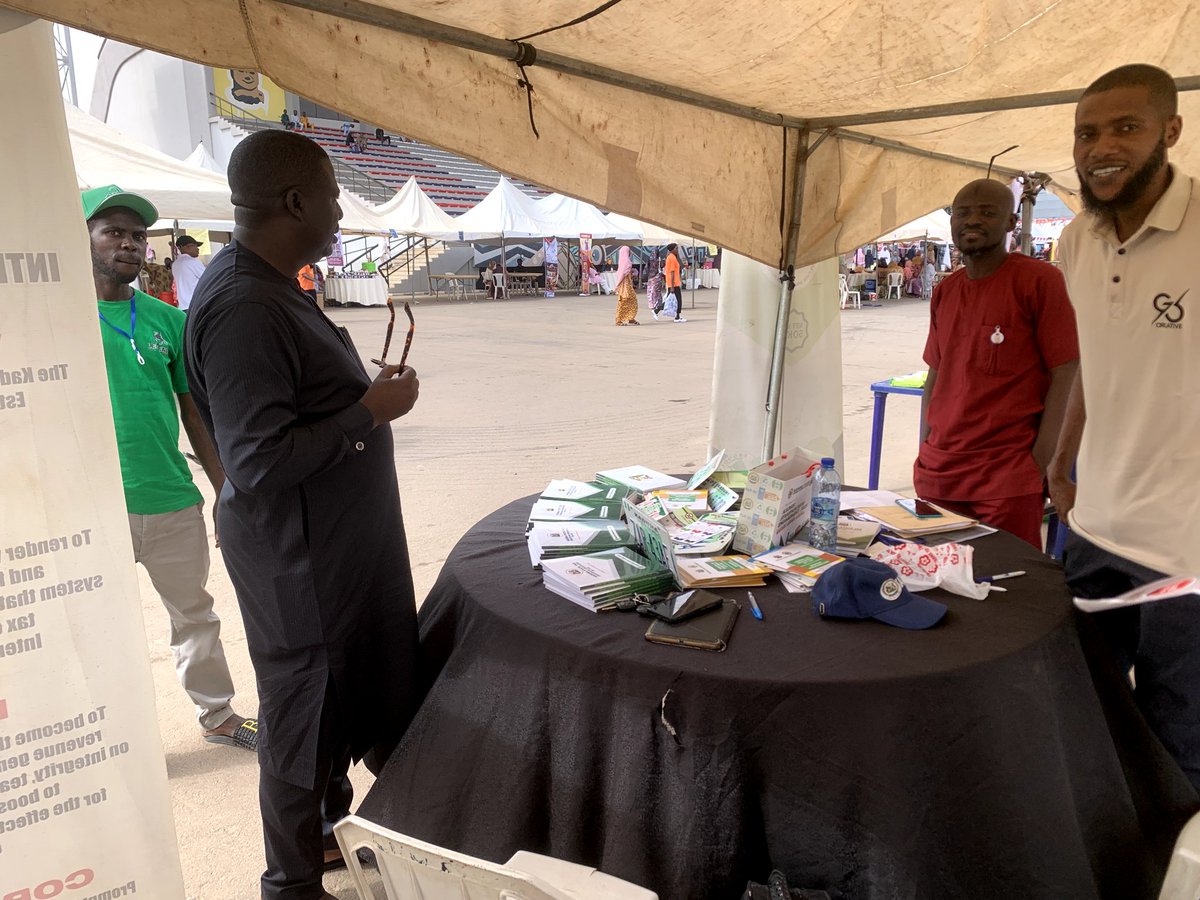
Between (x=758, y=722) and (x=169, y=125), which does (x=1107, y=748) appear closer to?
(x=758, y=722)

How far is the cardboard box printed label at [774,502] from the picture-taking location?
2.11m

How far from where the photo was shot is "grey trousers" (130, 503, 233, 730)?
8.84ft

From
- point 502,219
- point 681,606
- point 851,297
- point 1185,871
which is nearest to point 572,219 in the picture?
point 502,219

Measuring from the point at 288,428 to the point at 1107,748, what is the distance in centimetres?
187

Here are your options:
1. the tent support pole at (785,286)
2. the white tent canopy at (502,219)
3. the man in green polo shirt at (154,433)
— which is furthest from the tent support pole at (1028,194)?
the white tent canopy at (502,219)

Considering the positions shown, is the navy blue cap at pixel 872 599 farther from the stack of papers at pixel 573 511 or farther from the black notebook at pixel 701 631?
the stack of papers at pixel 573 511

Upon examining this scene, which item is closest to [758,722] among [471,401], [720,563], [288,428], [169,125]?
[720,563]

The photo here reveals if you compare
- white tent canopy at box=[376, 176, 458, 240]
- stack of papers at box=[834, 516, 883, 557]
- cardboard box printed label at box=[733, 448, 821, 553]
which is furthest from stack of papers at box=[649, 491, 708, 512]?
white tent canopy at box=[376, 176, 458, 240]

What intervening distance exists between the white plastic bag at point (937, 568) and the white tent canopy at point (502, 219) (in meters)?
17.3

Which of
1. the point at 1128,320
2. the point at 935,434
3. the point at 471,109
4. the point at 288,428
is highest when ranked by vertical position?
the point at 471,109

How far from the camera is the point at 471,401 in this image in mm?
8938

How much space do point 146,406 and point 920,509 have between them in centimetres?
265

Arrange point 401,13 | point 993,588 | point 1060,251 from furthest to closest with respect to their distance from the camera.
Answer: point 1060,251, point 401,13, point 993,588

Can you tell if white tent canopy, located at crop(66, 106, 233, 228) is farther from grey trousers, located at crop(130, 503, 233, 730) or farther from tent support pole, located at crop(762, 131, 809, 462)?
tent support pole, located at crop(762, 131, 809, 462)
